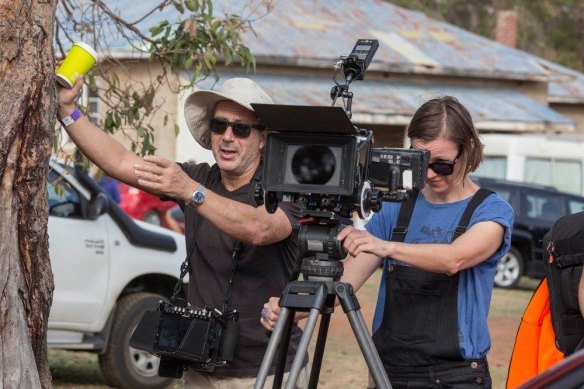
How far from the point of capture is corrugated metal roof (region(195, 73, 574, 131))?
25.1 metres

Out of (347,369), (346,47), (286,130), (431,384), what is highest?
(346,47)

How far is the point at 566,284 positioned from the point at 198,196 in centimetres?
126

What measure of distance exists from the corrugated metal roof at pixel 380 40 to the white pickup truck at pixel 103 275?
14412 millimetres

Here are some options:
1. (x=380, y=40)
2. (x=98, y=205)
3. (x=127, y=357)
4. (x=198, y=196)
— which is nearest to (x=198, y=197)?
(x=198, y=196)

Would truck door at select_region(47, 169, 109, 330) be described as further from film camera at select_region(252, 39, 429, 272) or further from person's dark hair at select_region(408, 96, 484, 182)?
film camera at select_region(252, 39, 429, 272)

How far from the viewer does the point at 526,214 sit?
19422 mm

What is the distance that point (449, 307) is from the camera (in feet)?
14.6

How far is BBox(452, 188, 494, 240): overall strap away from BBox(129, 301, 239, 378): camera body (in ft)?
2.73

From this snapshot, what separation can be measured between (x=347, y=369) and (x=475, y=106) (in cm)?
1831

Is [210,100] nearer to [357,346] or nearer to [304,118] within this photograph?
[304,118]

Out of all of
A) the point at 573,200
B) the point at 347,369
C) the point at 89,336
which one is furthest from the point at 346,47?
the point at 89,336

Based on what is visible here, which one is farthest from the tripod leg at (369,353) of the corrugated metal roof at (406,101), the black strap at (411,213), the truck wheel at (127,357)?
the corrugated metal roof at (406,101)

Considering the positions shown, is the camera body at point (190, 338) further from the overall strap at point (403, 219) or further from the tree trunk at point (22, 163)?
the overall strap at point (403, 219)

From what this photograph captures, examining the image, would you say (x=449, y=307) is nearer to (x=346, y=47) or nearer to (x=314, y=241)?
(x=314, y=241)
